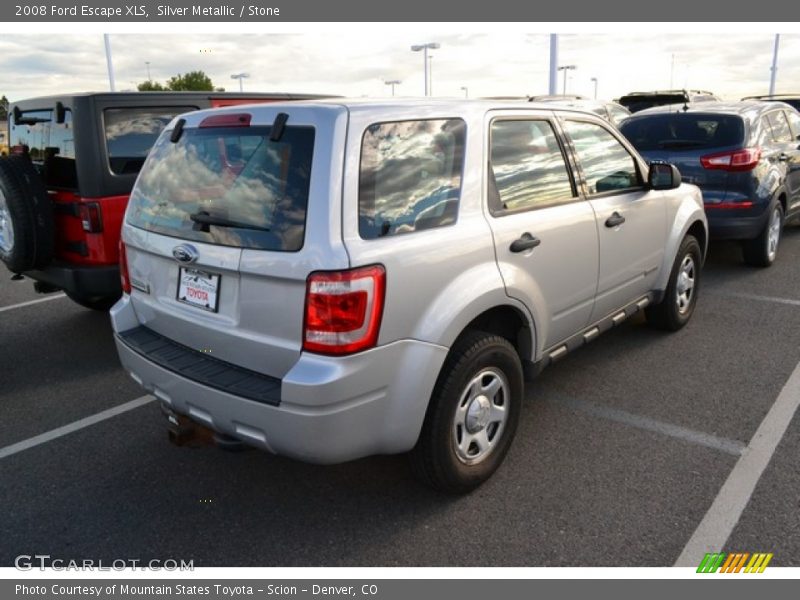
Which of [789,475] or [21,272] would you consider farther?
[21,272]

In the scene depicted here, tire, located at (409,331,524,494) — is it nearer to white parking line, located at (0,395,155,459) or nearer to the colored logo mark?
the colored logo mark

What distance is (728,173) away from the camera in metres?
6.36

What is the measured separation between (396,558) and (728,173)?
5.51 metres

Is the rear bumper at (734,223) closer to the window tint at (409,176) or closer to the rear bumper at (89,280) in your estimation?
the window tint at (409,176)

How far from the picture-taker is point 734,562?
252cm

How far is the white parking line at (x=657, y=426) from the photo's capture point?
3354 millimetres

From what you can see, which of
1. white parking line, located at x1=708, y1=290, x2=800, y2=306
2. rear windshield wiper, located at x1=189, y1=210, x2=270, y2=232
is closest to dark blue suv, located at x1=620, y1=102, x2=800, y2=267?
white parking line, located at x1=708, y1=290, x2=800, y2=306

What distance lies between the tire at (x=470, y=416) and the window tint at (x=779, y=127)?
226 inches

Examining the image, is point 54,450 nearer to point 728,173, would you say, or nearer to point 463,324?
point 463,324

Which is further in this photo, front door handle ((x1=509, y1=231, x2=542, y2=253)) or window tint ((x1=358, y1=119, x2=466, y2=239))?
front door handle ((x1=509, y1=231, x2=542, y2=253))

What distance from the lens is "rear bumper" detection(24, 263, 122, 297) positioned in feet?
14.7

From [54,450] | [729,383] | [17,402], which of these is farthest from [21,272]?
[729,383]

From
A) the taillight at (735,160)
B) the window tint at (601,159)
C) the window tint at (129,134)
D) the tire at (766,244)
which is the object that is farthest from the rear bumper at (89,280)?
the tire at (766,244)

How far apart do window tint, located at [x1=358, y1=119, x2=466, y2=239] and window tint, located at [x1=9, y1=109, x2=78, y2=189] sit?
9.89ft
